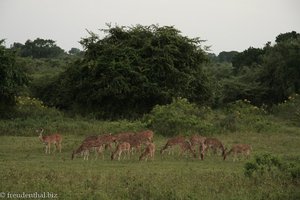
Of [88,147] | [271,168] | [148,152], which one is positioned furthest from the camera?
[88,147]

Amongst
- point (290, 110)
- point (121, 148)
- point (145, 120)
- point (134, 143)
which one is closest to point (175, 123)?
point (145, 120)

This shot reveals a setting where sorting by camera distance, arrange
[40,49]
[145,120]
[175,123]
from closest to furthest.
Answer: [175,123], [145,120], [40,49]

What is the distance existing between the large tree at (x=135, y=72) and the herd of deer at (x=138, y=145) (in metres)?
10.9

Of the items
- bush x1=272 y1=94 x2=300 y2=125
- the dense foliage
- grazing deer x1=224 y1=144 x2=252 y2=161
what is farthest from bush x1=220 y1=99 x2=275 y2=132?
the dense foliage

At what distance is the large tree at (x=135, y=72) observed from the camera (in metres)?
31.5

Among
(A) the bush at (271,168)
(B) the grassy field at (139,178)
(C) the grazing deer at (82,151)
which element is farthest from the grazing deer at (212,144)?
(A) the bush at (271,168)

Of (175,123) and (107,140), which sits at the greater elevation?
(175,123)

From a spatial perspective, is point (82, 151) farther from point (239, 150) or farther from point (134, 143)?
point (239, 150)

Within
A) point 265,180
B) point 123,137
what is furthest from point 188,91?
point 265,180

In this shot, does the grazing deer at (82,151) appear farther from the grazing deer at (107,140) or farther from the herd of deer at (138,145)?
the grazing deer at (107,140)

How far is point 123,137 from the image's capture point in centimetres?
1998

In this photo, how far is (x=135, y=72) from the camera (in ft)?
103

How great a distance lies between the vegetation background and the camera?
12938 millimetres

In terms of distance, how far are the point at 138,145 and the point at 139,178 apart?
5709 millimetres
